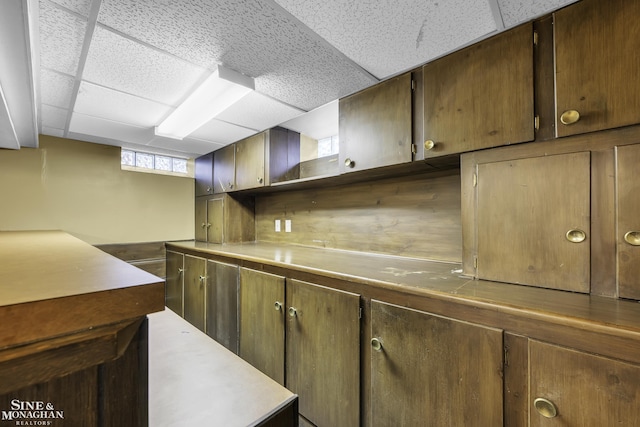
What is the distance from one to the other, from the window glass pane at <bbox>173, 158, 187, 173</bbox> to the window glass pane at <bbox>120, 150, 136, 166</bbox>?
477mm

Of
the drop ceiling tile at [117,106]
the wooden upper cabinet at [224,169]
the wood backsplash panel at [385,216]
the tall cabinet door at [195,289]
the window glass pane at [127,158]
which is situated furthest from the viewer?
the window glass pane at [127,158]

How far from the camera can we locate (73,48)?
1.36 meters

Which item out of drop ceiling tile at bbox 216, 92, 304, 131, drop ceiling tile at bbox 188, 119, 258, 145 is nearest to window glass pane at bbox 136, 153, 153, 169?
drop ceiling tile at bbox 188, 119, 258, 145

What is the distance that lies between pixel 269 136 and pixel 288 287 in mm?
1497

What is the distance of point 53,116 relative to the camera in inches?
88.0

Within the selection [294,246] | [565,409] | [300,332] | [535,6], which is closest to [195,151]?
[294,246]

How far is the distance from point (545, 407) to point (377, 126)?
1467 mm

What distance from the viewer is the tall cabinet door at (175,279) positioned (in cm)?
303

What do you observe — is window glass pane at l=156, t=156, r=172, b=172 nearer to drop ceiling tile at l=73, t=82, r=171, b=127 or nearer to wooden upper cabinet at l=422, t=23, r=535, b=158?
drop ceiling tile at l=73, t=82, r=171, b=127

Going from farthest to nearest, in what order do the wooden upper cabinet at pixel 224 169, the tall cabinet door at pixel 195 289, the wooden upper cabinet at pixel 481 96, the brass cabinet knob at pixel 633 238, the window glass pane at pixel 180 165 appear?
the window glass pane at pixel 180 165 → the wooden upper cabinet at pixel 224 169 → the tall cabinet door at pixel 195 289 → the wooden upper cabinet at pixel 481 96 → the brass cabinet knob at pixel 633 238

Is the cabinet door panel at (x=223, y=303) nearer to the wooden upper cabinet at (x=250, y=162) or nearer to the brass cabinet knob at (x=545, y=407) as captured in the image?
the wooden upper cabinet at (x=250, y=162)

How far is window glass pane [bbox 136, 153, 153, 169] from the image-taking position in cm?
338

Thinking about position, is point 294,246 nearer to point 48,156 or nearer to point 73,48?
point 73,48

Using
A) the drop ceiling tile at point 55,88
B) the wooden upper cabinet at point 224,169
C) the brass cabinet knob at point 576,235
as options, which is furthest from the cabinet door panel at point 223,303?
the brass cabinet knob at point 576,235
